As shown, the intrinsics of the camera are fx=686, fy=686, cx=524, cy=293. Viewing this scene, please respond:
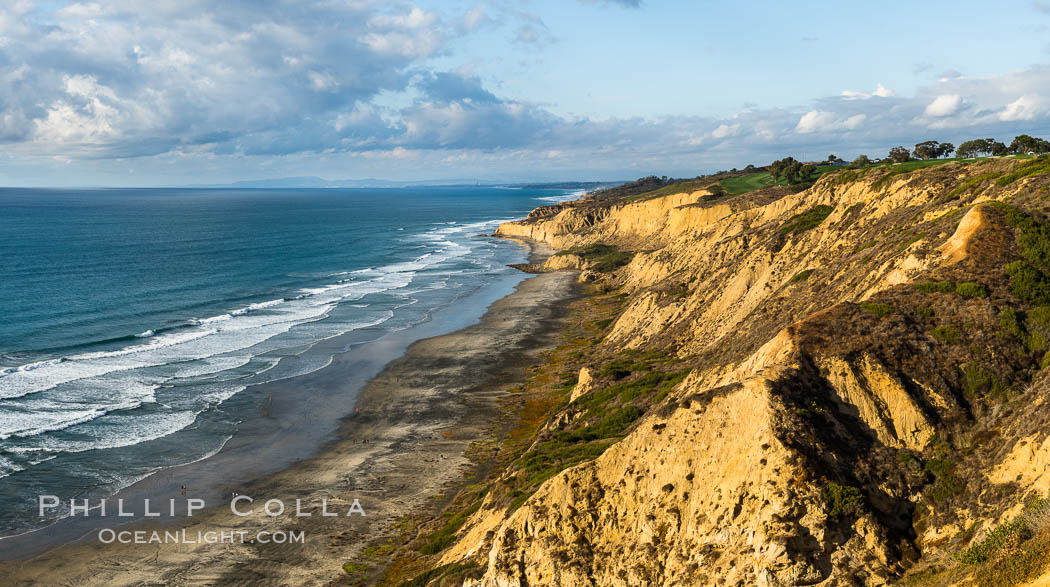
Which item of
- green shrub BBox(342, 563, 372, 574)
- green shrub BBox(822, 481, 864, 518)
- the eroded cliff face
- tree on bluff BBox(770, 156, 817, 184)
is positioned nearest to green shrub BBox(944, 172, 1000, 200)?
the eroded cliff face

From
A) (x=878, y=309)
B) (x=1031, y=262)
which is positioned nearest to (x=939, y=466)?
(x=878, y=309)

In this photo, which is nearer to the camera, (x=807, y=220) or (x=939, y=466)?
(x=939, y=466)

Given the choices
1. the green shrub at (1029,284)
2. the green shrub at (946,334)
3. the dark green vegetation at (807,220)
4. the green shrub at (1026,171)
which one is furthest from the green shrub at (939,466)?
the dark green vegetation at (807,220)

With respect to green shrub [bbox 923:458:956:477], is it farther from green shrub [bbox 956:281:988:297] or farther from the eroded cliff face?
green shrub [bbox 956:281:988:297]

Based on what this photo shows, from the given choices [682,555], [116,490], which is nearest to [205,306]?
[116,490]

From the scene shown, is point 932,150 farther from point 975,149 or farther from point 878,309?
point 878,309

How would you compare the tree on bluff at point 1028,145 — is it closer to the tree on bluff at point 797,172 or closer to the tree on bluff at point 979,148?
the tree on bluff at point 979,148
